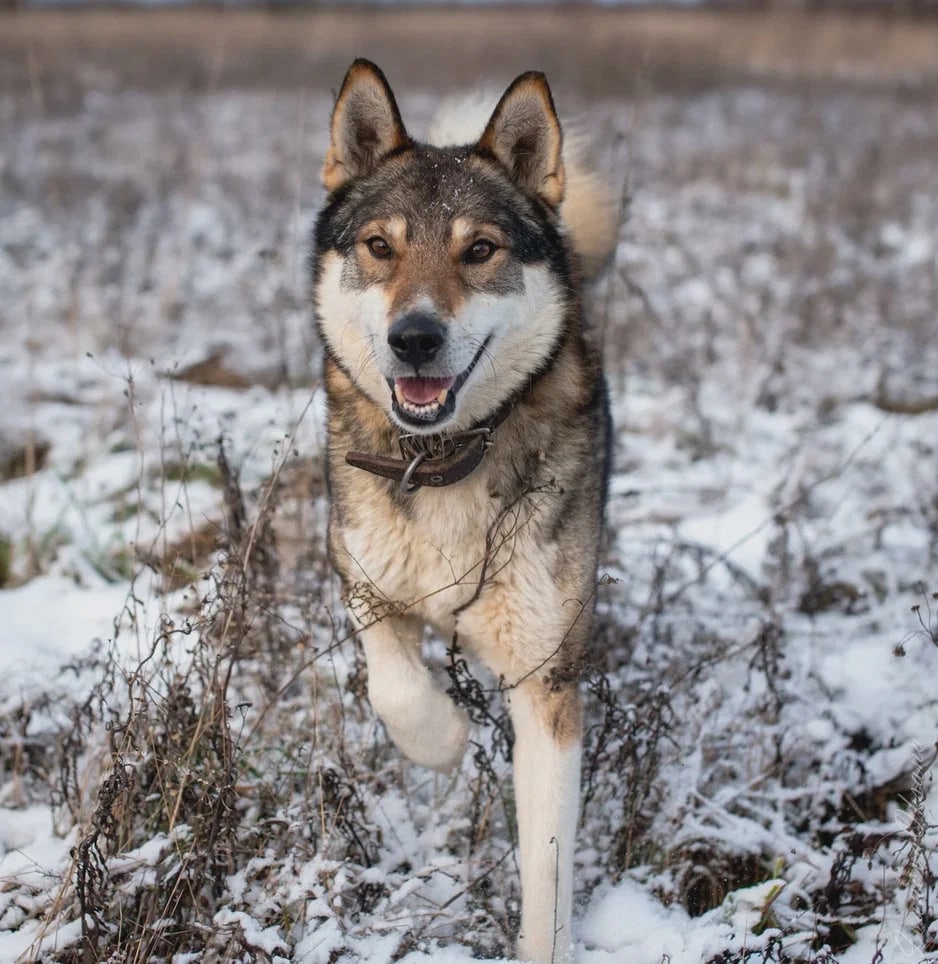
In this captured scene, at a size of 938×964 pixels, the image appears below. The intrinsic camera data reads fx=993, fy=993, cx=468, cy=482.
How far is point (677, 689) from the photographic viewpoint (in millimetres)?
3107

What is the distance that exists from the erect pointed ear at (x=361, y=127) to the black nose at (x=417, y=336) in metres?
0.72

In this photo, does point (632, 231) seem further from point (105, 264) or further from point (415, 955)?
point (415, 955)

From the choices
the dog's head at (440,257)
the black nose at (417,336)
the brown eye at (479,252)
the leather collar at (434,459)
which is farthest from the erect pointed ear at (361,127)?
the leather collar at (434,459)

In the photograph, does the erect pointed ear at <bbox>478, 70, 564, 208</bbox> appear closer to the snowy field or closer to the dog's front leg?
the snowy field

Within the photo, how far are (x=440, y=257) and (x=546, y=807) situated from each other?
1.38 m

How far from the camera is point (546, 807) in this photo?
2432 millimetres

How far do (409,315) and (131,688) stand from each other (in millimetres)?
1034

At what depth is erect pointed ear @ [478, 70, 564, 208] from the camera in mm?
2580

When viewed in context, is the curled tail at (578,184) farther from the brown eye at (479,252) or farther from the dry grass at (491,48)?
the dry grass at (491,48)

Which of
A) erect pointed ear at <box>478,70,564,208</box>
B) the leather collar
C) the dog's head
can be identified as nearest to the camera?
the dog's head

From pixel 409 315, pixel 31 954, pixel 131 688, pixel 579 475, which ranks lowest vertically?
pixel 31 954

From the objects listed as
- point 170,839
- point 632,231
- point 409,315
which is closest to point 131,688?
point 170,839

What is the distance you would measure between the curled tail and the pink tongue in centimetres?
97

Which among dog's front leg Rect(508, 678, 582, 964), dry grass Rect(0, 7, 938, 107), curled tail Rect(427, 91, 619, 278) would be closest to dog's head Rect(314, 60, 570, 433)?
curled tail Rect(427, 91, 619, 278)
